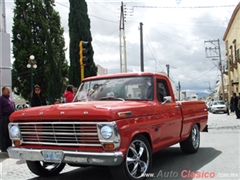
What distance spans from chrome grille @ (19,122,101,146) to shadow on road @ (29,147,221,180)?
41.4 inches

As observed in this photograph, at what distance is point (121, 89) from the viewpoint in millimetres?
5836

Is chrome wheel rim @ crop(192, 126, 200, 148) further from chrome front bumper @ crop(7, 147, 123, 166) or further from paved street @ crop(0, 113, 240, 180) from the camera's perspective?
chrome front bumper @ crop(7, 147, 123, 166)

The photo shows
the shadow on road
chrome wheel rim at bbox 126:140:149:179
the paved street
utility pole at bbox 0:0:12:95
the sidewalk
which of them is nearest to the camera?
chrome wheel rim at bbox 126:140:149:179

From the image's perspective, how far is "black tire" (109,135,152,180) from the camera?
177 inches

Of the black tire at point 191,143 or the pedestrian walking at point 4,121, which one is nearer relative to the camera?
the black tire at point 191,143

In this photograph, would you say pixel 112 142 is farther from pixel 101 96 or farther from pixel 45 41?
pixel 45 41

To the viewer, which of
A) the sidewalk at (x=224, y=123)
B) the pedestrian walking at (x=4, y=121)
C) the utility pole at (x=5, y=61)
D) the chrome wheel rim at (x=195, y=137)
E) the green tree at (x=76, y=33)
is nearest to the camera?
the chrome wheel rim at (x=195, y=137)

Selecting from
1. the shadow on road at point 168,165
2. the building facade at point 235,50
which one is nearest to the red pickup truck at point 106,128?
the shadow on road at point 168,165

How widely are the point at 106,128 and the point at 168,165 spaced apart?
99.3 inches

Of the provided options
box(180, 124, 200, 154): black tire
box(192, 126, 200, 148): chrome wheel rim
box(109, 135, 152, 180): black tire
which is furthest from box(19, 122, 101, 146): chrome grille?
box(192, 126, 200, 148): chrome wheel rim

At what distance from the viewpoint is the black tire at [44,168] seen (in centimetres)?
552

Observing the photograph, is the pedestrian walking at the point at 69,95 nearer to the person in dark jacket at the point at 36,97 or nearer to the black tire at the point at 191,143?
the person in dark jacket at the point at 36,97

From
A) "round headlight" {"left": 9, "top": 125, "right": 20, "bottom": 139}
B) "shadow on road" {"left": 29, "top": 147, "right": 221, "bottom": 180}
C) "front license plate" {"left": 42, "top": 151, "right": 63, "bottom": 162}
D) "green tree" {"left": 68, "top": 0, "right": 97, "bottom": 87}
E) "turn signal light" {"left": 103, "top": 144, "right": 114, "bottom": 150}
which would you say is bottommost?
"shadow on road" {"left": 29, "top": 147, "right": 221, "bottom": 180}

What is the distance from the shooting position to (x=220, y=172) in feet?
18.3
